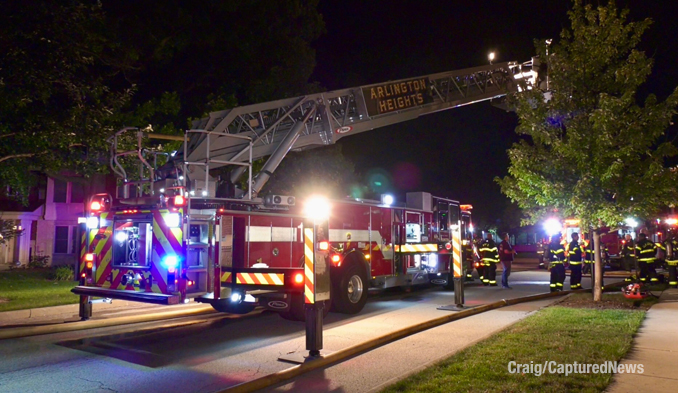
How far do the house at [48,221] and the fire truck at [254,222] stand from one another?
54.3 ft

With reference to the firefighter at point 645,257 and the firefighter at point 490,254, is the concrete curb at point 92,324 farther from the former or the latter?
the firefighter at point 645,257

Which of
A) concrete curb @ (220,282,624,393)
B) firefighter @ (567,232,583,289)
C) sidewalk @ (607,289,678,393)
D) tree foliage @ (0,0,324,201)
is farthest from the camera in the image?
firefighter @ (567,232,583,289)

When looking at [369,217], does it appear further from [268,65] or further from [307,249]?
[268,65]

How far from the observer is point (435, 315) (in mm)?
10000

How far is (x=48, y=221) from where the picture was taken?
26109 millimetres

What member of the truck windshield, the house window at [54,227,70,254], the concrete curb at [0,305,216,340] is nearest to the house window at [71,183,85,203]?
the house window at [54,227,70,254]

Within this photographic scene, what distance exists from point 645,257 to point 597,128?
21.7ft

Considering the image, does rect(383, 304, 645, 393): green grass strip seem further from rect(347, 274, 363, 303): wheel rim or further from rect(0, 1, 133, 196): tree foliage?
rect(0, 1, 133, 196): tree foliage

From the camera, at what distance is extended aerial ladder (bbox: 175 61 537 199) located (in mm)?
9016

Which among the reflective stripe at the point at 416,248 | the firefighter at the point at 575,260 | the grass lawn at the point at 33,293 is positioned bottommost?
the grass lawn at the point at 33,293

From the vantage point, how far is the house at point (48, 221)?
1001 inches

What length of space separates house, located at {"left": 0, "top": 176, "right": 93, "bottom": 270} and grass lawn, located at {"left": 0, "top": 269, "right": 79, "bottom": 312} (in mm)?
9322

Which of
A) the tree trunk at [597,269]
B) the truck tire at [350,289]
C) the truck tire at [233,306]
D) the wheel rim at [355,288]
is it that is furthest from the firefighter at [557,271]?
the truck tire at [233,306]

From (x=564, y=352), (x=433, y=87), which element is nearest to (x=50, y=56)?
(x=433, y=87)
